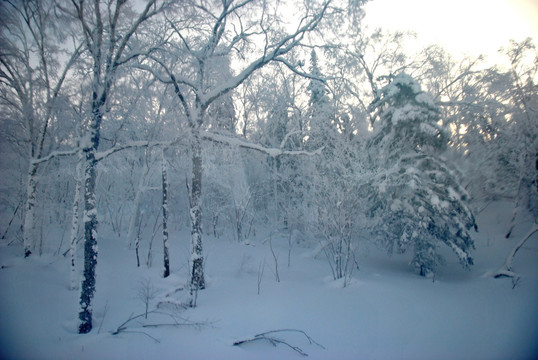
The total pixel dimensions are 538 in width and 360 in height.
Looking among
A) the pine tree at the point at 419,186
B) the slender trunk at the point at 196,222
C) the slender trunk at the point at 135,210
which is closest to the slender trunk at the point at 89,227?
the slender trunk at the point at 196,222

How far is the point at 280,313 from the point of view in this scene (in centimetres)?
707

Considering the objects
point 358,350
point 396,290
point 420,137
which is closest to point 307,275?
point 396,290

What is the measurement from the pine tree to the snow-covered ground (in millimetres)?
1748

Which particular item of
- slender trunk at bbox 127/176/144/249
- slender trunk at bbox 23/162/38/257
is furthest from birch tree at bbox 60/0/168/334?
slender trunk at bbox 127/176/144/249

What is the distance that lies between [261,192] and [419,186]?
12794mm

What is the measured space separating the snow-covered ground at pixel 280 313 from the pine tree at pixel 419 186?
175cm

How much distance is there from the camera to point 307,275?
1212 centimetres

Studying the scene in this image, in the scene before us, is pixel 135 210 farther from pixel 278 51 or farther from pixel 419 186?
pixel 419 186

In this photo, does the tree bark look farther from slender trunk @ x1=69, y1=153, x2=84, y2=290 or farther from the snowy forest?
slender trunk @ x1=69, y1=153, x2=84, y2=290

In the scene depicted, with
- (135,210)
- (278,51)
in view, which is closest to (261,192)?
(135,210)

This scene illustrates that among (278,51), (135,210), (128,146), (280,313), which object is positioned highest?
(278,51)

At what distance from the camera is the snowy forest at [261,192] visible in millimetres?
6234

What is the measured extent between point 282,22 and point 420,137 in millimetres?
7889

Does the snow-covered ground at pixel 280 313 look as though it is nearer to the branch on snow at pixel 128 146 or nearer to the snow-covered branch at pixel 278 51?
the branch on snow at pixel 128 146
